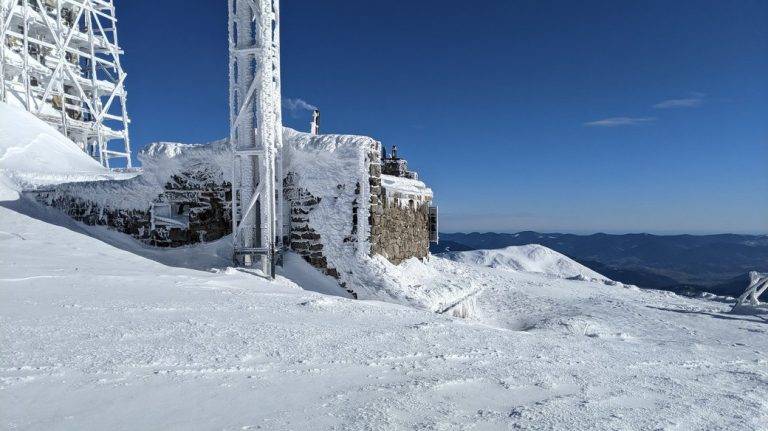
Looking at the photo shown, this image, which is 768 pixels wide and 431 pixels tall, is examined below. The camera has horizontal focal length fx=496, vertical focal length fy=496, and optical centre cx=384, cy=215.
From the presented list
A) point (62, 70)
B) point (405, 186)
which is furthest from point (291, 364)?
point (62, 70)

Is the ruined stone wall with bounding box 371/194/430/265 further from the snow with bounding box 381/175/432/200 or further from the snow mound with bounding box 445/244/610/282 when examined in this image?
the snow mound with bounding box 445/244/610/282

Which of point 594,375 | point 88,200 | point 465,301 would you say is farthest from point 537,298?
point 88,200

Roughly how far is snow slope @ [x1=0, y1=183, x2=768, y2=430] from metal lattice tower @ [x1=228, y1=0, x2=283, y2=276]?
4.07 ft

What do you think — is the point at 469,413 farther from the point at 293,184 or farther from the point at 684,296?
the point at 684,296

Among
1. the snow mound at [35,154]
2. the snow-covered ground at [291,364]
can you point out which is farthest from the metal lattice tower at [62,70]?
the snow-covered ground at [291,364]

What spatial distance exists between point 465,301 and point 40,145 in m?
11.9

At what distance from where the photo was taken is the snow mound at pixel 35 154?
35.9 ft

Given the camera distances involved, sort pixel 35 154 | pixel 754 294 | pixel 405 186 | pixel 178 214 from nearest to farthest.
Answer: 1. pixel 178 214
2. pixel 405 186
3. pixel 754 294
4. pixel 35 154

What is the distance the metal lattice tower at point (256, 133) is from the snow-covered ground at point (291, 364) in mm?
938

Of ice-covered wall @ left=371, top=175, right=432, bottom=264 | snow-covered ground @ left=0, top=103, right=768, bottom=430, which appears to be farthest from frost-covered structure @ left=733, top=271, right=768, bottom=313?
ice-covered wall @ left=371, top=175, right=432, bottom=264

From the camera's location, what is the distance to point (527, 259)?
21.9m

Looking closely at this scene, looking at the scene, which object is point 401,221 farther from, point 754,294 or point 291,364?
point 754,294

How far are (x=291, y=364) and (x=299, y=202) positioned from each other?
5.10 m

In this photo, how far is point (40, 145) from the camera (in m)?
13.3
